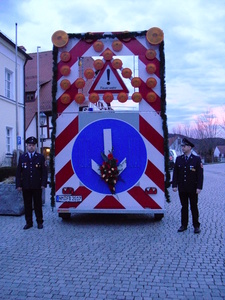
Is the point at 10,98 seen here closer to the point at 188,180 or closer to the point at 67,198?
the point at 67,198

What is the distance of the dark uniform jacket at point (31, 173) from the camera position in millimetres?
7492

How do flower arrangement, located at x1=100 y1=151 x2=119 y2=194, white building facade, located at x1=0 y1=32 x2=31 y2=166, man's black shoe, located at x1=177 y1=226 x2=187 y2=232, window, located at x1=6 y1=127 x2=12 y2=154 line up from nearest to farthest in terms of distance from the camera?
man's black shoe, located at x1=177 y1=226 x2=187 y2=232, flower arrangement, located at x1=100 y1=151 x2=119 y2=194, white building facade, located at x1=0 y1=32 x2=31 y2=166, window, located at x1=6 y1=127 x2=12 y2=154

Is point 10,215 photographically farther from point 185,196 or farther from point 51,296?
point 51,296

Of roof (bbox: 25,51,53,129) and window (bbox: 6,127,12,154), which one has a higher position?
roof (bbox: 25,51,53,129)

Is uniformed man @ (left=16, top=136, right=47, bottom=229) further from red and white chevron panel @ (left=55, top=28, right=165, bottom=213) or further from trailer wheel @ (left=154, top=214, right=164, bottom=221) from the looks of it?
trailer wheel @ (left=154, top=214, right=164, bottom=221)

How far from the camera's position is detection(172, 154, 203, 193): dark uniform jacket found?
707 centimetres

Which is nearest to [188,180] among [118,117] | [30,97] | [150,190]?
[150,190]

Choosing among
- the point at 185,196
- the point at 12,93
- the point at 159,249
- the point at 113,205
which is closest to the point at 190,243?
the point at 159,249

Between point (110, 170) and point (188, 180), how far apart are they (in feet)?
4.71

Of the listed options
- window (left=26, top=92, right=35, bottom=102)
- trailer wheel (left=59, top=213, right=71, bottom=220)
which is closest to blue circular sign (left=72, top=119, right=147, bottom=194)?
trailer wheel (left=59, top=213, right=71, bottom=220)

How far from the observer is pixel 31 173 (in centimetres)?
749

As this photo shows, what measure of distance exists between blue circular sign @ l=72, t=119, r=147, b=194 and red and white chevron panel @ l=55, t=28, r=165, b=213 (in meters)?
0.09

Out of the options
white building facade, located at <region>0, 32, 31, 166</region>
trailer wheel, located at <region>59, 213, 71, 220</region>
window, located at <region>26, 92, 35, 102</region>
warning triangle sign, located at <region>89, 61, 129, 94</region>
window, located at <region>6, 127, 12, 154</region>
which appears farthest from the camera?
window, located at <region>26, 92, 35, 102</region>

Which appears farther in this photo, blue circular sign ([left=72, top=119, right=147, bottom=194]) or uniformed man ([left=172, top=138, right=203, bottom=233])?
blue circular sign ([left=72, top=119, right=147, bottom=194])
